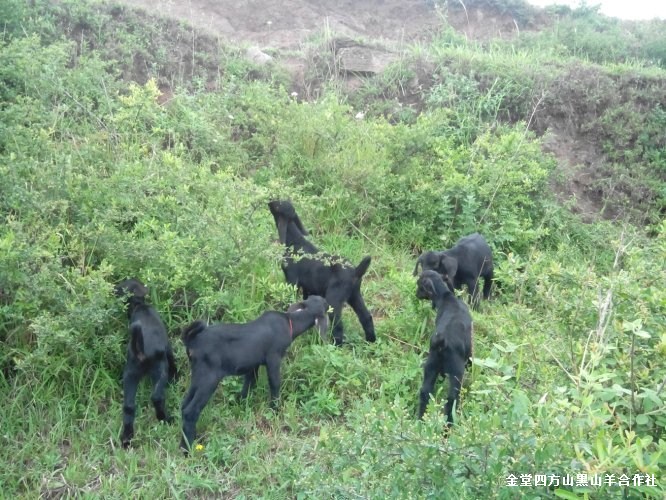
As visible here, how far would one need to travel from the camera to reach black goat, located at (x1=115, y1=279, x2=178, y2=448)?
18.1 feet

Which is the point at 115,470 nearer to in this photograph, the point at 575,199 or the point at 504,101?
the point at 575,199

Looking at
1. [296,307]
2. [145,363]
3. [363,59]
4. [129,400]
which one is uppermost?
[363,59]

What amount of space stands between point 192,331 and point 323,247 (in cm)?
265

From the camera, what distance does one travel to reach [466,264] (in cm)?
738

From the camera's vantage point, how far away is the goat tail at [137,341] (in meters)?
5.56

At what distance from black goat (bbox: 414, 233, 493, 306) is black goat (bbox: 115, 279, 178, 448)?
244 centimetres

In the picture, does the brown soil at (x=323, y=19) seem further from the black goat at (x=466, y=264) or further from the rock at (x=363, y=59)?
the black goat at (x=466, y=264)

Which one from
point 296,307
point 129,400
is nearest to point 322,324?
point 296,307

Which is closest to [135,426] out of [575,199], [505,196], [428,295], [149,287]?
[149,287]

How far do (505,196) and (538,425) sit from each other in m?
5.72

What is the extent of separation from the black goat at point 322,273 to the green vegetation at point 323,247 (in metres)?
0.20

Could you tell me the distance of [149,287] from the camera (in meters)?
6.12

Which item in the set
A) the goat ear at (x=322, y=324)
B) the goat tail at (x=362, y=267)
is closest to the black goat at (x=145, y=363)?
the goat ear at (x=322, y=324)

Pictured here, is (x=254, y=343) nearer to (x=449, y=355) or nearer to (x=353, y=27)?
(x=449, y=355)
